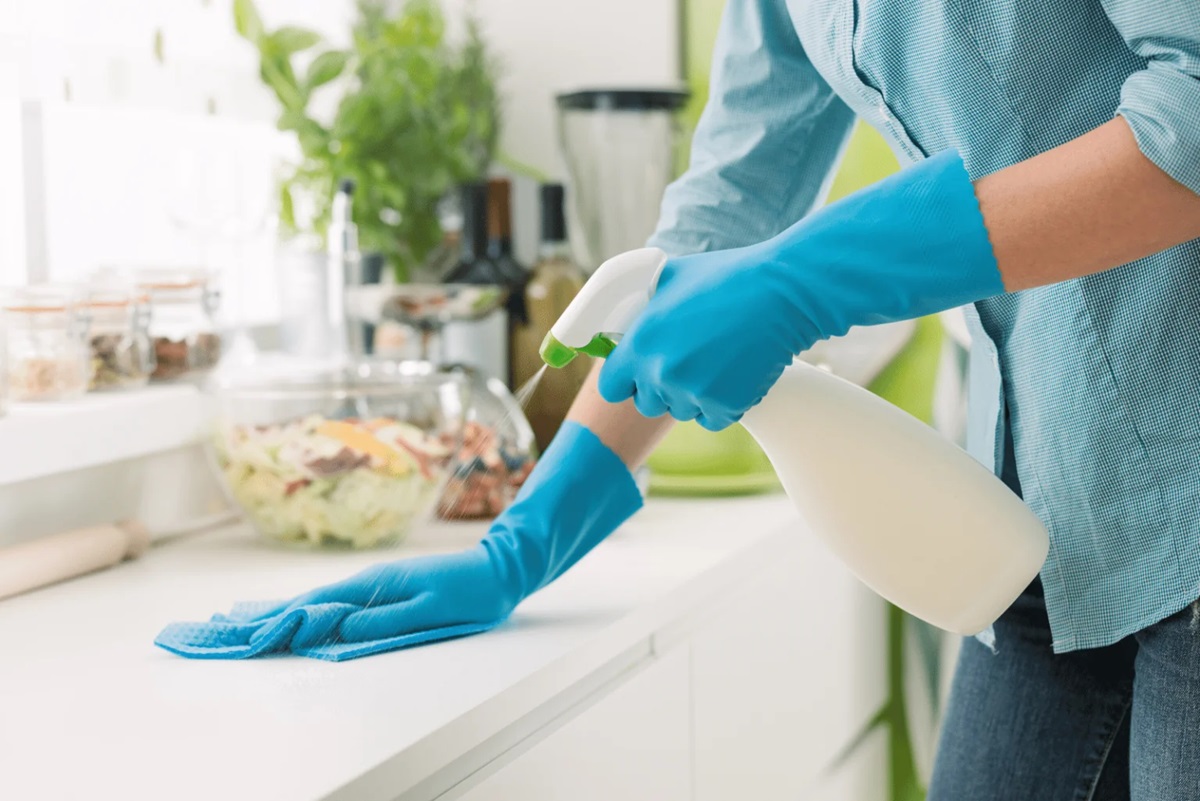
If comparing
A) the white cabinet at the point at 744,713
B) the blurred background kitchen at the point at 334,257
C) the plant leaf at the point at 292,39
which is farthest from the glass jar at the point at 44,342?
the white cabinet at the point at 744,713

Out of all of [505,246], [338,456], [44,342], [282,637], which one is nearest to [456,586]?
[282,637]

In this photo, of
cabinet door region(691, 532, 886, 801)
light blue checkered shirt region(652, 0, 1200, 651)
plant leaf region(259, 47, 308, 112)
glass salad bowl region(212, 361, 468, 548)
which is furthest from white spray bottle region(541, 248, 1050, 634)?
plant leaf region(259, 47, 308, 112)

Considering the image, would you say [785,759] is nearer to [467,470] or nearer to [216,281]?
[467,470]

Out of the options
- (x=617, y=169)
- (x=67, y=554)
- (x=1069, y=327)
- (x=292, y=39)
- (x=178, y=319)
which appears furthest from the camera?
(x=617, y=169)

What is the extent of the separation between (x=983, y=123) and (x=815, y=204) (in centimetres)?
27

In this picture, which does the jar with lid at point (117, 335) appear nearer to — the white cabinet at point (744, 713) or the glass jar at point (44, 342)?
the glass jar at point (44, 342)

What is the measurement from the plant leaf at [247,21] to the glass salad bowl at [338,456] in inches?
19.3

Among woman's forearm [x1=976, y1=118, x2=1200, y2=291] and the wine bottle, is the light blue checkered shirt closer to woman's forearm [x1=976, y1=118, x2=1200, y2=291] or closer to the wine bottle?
woman's forearm [x1=976, y1=118, x2=1200, y2=291]

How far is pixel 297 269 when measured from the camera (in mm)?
1520

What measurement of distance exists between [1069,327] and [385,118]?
1.06 m

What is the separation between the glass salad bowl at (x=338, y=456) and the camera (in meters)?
1.15

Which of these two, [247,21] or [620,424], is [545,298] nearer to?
[247,21]

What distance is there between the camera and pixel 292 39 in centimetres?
153

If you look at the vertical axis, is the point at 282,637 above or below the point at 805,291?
below
